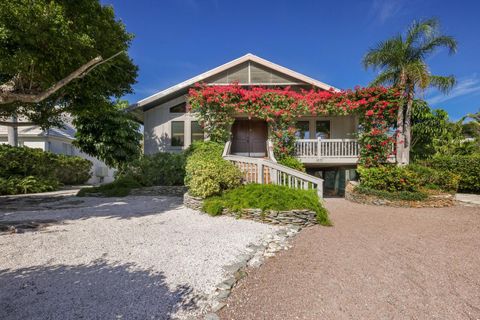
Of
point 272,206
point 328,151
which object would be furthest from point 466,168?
point 272,206

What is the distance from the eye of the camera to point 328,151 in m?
11.0

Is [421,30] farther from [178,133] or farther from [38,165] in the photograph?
[38,165]

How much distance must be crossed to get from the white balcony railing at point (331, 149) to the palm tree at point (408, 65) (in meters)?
2.15

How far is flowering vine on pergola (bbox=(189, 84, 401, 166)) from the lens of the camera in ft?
34.0

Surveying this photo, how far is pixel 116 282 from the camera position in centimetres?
276

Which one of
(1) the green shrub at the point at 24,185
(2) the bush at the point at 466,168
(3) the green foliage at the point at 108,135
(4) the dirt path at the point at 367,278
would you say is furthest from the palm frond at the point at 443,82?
(1) the green shrub at the point at 24,185

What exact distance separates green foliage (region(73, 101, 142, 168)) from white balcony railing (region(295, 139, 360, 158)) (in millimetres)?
9715

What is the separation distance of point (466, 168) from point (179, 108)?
50.6 ft

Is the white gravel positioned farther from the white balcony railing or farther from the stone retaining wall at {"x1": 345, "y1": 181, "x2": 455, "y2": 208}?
the white balcony railing

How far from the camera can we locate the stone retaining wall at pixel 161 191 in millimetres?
9305

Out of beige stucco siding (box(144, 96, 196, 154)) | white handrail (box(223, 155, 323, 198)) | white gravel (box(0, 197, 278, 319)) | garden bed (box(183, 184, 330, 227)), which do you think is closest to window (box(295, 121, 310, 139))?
white handrail (box(223, 155, 323, 198))

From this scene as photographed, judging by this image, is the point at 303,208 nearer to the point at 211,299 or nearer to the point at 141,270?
the point at 211,299

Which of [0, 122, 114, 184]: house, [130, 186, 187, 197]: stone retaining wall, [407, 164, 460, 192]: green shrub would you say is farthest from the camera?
[0, 122, 114, 184]: house

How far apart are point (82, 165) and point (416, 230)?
721 inches
